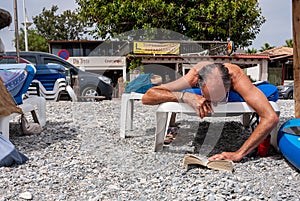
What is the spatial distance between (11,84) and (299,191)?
3334mm

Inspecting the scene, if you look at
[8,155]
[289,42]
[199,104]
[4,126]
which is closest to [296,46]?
[199,104]

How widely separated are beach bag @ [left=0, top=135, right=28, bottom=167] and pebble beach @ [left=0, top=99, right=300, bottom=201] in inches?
3.2

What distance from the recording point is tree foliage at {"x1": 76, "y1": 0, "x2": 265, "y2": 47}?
1570cm

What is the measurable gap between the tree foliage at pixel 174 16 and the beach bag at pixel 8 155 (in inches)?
504

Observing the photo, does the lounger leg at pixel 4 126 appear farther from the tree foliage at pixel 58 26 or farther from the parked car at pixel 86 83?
the tree foliage at pixel 58 26

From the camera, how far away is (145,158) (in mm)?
3369

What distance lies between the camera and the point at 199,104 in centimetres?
304

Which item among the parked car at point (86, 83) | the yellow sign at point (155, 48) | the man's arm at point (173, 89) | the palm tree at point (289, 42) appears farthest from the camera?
the palm tree at point (289, 42)

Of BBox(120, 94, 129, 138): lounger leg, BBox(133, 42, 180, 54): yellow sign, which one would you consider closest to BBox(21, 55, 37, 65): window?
BBox(133, 42, 180, 54): yellow sign

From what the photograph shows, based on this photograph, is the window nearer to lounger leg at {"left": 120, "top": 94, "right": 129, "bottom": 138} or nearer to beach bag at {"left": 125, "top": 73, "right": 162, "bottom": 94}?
beach bag at {"left": 125, "top": 73, "right": 162, "bottom": 94}

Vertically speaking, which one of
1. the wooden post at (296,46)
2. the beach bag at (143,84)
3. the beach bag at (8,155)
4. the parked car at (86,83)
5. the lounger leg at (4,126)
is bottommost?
the parked car at (86,83)

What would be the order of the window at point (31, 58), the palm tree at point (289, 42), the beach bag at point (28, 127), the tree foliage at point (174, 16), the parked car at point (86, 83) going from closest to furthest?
the beach bag at point (28, 127), the window at point (31, 58), the parked car at point (86, 83), the tree foliage at point (174, 16), the palm tree at point (289, 42)

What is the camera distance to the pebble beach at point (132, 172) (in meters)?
2.42

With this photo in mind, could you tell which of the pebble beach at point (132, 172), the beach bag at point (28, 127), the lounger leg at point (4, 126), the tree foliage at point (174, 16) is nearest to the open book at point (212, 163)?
the pebble beach at point (132, 172)
